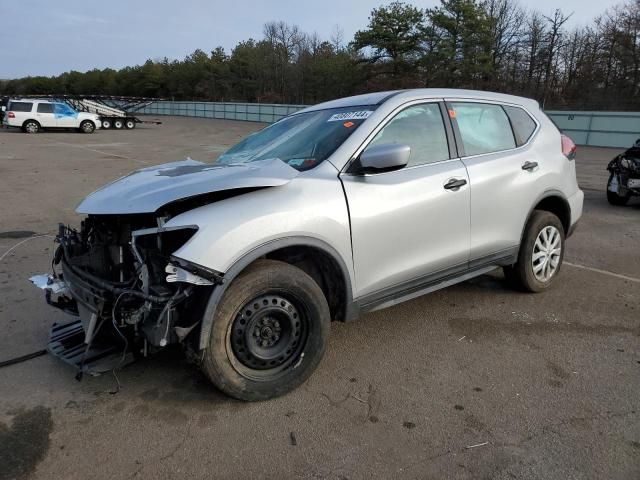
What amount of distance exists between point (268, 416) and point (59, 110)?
29.8 metres

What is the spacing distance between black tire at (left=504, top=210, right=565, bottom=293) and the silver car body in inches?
5.6

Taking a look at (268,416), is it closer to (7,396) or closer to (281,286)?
(281,286)

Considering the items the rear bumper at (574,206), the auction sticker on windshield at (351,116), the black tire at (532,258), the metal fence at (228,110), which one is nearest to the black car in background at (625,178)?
the rear bumper at (574,206)

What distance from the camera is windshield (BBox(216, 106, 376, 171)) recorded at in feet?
11.0

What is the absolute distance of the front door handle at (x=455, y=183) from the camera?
358 centimetres

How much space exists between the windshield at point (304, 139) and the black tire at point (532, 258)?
76.0 inches

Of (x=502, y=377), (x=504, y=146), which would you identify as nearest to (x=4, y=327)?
(x=502, y=377)

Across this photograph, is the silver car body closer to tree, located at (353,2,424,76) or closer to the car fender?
the car fender

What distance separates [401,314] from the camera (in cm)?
424

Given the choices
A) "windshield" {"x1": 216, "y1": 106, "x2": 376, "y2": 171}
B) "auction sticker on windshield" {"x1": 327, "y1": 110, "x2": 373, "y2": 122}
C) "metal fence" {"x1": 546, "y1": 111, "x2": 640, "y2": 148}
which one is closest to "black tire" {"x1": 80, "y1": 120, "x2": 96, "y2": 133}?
"metal fence" {"x1": 546, "y1": 111, "x2": 640, "y2": 148}

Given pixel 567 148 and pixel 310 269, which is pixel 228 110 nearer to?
pixel 567 148

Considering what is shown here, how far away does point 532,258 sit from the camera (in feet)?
14.7

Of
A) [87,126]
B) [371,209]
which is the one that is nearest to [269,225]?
[371,209]

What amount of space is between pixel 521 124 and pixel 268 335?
3025mm
